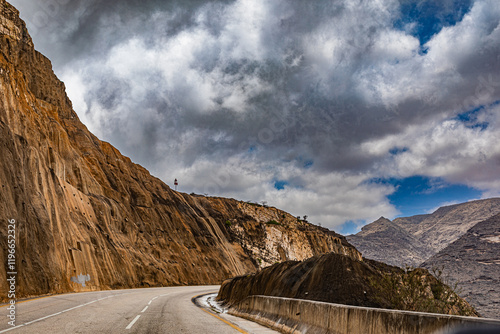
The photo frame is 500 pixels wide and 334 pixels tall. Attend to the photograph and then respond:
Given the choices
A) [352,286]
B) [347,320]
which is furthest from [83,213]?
[347,320]

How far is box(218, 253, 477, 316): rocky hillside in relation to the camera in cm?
1175

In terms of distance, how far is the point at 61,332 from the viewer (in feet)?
31.7

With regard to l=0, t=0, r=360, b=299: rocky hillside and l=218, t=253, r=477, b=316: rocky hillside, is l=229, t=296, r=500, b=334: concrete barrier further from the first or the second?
l=0, t=0, r=360, b=299: rocky hillside

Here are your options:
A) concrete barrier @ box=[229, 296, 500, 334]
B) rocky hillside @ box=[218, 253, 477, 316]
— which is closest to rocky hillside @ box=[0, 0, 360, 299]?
rocky hillside @ box=[218, 253, 477, 316]

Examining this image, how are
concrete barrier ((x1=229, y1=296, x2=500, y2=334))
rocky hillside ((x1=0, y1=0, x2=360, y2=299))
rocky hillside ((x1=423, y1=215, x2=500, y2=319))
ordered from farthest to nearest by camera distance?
1. rocky hillside ((x1=423, y1=215, x2=500, y2=319))
2. rocky hillside ((x1=0, y1=0, x2=360, y2=299))
3. concrete barrier ((x1=229, y1=296, x2=500, y2=334))

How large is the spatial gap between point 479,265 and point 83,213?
103m

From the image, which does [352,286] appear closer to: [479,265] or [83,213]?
[83,213]

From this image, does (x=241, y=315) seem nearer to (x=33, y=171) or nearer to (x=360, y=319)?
(x=360, y=319)

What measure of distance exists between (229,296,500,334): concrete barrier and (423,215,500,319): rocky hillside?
68.0 meters

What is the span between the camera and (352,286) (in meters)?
15.1

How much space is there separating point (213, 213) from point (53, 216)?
52.9 meters

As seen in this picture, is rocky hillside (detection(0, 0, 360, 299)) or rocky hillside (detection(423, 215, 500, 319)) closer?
rocky hillside (detection(0, 0, 360, 299))

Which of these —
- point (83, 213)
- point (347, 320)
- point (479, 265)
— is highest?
point (479, 265)

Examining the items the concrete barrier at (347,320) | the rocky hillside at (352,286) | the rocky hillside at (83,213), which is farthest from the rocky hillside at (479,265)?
the concrete barrier at (347,320)
